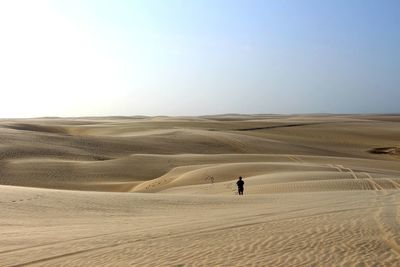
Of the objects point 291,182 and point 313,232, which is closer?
point 313,232

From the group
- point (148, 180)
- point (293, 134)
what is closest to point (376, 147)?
point (293, 134)

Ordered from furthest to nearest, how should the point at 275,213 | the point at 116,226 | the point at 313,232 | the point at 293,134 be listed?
the point at 293,134
the point at 275,213
the point at 116,226
the point at 313,232

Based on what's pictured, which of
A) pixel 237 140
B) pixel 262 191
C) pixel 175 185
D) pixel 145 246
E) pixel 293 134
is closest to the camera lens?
pixel 145 246

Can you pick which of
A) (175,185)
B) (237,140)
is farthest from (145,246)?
(237,140)

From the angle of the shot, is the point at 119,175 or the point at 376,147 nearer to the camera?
the point at 119,175

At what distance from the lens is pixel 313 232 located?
33.1 feet

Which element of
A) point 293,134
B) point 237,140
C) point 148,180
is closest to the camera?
point 148,180

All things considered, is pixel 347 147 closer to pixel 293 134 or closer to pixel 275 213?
pixel 293 134

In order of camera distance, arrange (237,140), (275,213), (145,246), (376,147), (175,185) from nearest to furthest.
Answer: (145,246) → (275,213) → (175,185) → (237,140) → (376,147)

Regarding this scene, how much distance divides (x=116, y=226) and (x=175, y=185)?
1503 cm

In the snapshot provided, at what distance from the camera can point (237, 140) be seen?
157 ft

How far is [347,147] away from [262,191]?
3224cm

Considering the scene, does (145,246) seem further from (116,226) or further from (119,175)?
(119,175)

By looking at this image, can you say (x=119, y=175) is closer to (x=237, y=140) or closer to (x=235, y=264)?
(x=237, y=140)
